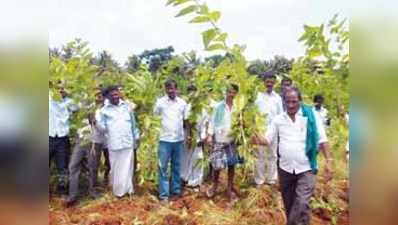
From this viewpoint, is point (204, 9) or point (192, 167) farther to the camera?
point (192, 167)

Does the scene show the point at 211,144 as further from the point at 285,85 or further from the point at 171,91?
the point at 285,85

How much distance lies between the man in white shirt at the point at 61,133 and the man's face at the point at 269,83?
116cm

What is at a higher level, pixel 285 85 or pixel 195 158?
pixel 285 85

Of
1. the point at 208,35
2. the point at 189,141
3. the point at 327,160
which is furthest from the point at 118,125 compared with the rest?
the point at 327,160

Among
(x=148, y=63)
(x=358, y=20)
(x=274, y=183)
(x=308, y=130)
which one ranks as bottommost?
(x=274, y=183)

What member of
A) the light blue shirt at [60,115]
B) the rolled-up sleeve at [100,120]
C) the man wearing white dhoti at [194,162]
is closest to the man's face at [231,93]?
the man wearing white dhoti at [194,162]

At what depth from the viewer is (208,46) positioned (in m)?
3.61

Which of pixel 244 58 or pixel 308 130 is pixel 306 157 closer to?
pixel 308 130

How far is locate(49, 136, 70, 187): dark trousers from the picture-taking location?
358 cm

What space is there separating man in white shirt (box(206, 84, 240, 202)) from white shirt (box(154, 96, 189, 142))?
18 cm

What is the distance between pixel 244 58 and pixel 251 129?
17.1 inches

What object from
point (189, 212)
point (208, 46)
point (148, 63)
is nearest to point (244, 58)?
point (208, 46)

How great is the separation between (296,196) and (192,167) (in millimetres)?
662

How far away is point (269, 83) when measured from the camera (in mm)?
3648
